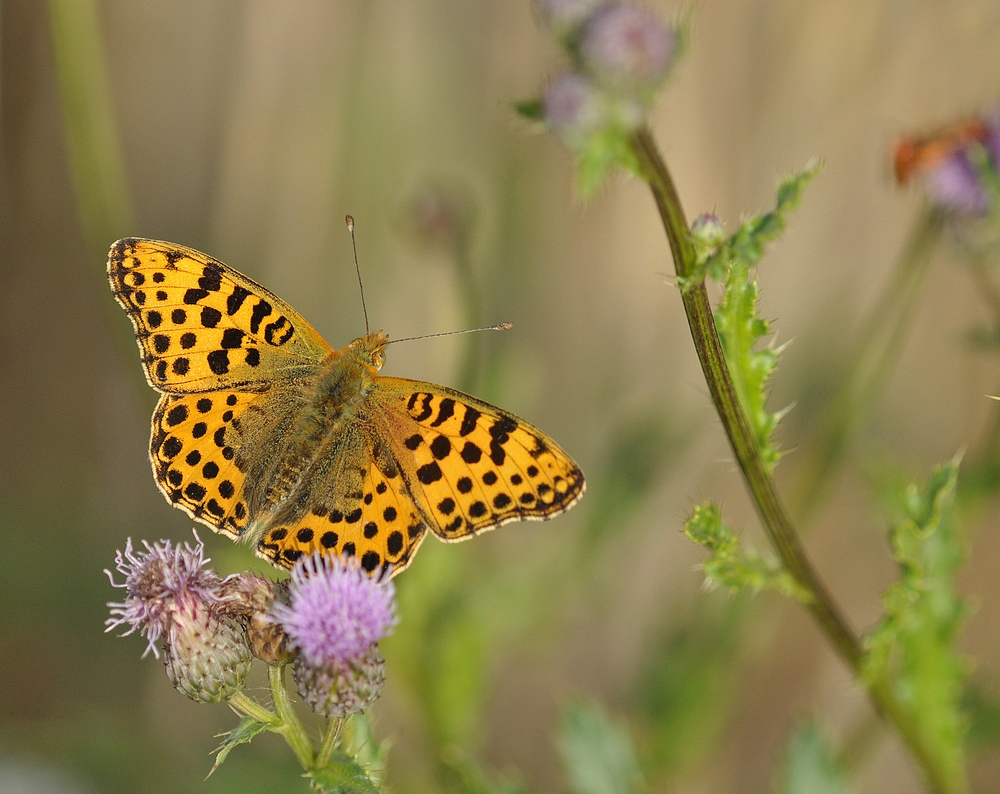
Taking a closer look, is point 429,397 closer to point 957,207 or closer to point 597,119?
point 597,119

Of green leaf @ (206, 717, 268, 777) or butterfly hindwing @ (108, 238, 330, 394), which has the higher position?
butterfly hindwing @ (108, 238, 330, 394)

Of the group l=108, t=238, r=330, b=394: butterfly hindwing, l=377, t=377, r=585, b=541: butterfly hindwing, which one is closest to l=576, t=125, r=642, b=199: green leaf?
l=377, t=377, r=585, b=541: butterfly hindwing

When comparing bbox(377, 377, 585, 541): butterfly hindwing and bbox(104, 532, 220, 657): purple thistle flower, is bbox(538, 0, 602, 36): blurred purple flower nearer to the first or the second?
bbox(377, 377, 585, 541): butterfly hindwing

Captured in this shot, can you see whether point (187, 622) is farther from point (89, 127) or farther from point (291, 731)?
point (89, 127)

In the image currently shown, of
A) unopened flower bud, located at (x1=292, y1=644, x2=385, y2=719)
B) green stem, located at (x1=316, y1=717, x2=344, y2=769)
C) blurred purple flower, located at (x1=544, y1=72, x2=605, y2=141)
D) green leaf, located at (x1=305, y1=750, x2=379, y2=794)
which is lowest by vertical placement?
green leaf, located at (x1=305, y1=750, x2=379, y2=794)

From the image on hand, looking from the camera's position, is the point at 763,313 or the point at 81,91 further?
the point at 763,313

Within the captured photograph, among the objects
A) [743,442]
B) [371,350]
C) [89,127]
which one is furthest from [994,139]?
[89,127]

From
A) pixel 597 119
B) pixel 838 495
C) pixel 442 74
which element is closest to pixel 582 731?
pixel 597 119
